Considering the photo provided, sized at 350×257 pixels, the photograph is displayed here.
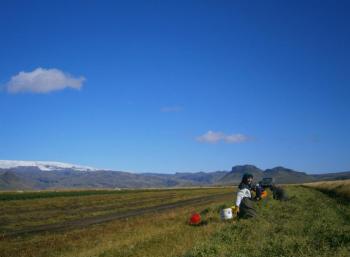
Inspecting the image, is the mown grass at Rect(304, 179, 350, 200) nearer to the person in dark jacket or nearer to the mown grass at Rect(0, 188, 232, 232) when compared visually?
the mown grass at Rect(0, 188, 232, 232)

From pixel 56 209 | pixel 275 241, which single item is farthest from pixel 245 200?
pixel 56 209

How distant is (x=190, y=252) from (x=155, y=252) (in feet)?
7.70

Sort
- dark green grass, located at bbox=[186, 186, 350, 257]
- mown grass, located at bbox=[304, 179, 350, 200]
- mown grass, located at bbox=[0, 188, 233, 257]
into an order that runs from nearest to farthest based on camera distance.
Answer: dark green grass, located at bbox=[186, 186, 350, 257] < mown grass, located at bbox=[0, 188, 233, 257] < mown grass, located at bbox=[304, 179, 350, 200]

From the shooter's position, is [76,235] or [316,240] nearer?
[316,240]

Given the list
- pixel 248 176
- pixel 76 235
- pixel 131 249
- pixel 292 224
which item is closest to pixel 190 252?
pixel 131 249

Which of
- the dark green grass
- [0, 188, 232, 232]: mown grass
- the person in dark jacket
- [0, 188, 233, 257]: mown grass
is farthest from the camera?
[0, 188, 232, 232]: mown grass

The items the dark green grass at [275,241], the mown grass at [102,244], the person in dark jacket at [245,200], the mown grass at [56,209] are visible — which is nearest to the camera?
the dark green grass at [275,241]

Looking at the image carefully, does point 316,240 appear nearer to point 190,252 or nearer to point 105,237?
point 190,252

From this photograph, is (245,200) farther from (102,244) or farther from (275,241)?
(102,244)

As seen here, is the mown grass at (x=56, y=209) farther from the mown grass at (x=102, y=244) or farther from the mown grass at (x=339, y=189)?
the mown grass at (x=339, y=189)

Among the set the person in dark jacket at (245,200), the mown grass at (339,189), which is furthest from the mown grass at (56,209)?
the mown grass at (339,189)

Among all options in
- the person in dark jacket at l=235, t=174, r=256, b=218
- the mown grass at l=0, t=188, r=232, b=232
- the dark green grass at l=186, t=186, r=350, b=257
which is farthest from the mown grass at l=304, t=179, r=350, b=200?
the dark green grass at l=186, t=186, r=350, b=257

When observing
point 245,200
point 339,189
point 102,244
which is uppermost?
point 339,189

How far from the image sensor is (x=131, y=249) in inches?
708
